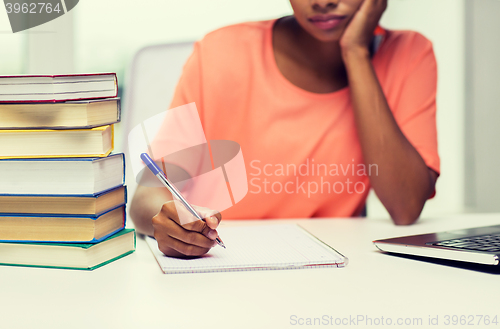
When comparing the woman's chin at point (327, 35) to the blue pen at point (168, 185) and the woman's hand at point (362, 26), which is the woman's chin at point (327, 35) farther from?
the blue pen at point (168, 185)

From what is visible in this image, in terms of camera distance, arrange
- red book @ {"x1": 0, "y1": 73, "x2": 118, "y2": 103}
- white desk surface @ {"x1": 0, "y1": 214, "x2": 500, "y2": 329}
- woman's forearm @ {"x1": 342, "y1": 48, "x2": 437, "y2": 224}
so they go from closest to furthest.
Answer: white desk surface @ {"x1": 0, "y1": 214, "x2": 500, "y2": 329} → red book @ {"x1": 0, "y1": 73, "x2": 118, "y2": 103} → woman's forearm @ {"x1": 342, "y1": 48, "x2": 437, "y2": 224}

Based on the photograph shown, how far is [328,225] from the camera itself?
0.79 m

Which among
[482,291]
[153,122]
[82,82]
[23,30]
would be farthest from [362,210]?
[23,30]

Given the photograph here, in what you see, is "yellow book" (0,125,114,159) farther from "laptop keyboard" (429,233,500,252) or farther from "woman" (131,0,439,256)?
"woman" (131,0,439,256)

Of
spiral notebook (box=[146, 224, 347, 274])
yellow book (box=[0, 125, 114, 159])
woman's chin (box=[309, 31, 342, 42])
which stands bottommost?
spiral notebook (box=[146, 224, 347, 274])

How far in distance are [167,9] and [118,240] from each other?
1112mm

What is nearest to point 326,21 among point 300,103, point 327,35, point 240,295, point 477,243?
point 327,35

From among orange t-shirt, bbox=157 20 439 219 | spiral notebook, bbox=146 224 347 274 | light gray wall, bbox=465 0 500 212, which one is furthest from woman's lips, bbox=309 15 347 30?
light gray wall, bbox=465 0 500 212

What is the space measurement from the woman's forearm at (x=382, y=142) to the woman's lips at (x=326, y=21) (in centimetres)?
7

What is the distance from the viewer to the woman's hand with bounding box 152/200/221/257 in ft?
1.66

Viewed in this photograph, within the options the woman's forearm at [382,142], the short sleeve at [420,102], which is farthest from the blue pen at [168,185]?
the short sleeve at [420,102]

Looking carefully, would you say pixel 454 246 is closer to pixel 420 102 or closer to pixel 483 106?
pixel 420 102

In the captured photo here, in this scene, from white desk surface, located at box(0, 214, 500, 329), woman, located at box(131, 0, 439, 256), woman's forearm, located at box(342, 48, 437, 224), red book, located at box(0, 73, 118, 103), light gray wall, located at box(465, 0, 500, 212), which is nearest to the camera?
white desk surface, located at box(0, 214, 500, 329)

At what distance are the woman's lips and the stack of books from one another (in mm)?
571
